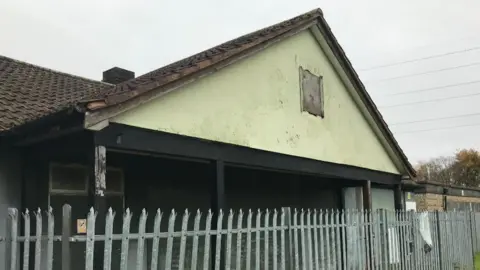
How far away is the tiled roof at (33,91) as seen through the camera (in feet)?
23.2

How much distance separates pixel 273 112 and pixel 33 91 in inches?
156

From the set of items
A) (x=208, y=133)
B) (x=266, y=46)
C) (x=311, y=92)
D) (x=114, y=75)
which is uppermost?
(x=114, y=75)

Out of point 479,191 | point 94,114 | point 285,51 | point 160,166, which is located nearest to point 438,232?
point 285,51

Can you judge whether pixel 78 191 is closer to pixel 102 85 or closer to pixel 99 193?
pixel 99 193

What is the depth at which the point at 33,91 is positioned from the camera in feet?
29.2

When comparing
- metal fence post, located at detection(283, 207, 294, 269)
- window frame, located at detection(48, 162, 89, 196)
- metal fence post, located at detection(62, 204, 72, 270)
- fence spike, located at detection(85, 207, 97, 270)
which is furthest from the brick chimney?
fence spike, located at detection(85, 207, 97, 270)

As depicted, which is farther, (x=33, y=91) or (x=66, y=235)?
(x=33, y=91)

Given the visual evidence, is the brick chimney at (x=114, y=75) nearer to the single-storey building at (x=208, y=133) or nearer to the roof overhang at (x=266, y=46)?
the single-storey building at (x=208, y=133)

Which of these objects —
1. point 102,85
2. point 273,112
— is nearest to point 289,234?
point 273,112

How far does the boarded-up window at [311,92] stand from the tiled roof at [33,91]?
12.3ft

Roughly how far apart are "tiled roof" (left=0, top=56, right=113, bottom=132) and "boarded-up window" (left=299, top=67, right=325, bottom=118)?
12.3 ft

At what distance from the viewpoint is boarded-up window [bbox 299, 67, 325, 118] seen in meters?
10.4

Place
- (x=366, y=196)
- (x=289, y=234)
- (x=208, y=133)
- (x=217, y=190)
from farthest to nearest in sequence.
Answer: (x=366, y=196), (x=208, y=133), (x=217, y=190), (x=289, y=234)

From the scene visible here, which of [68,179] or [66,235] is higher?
[68,179]
